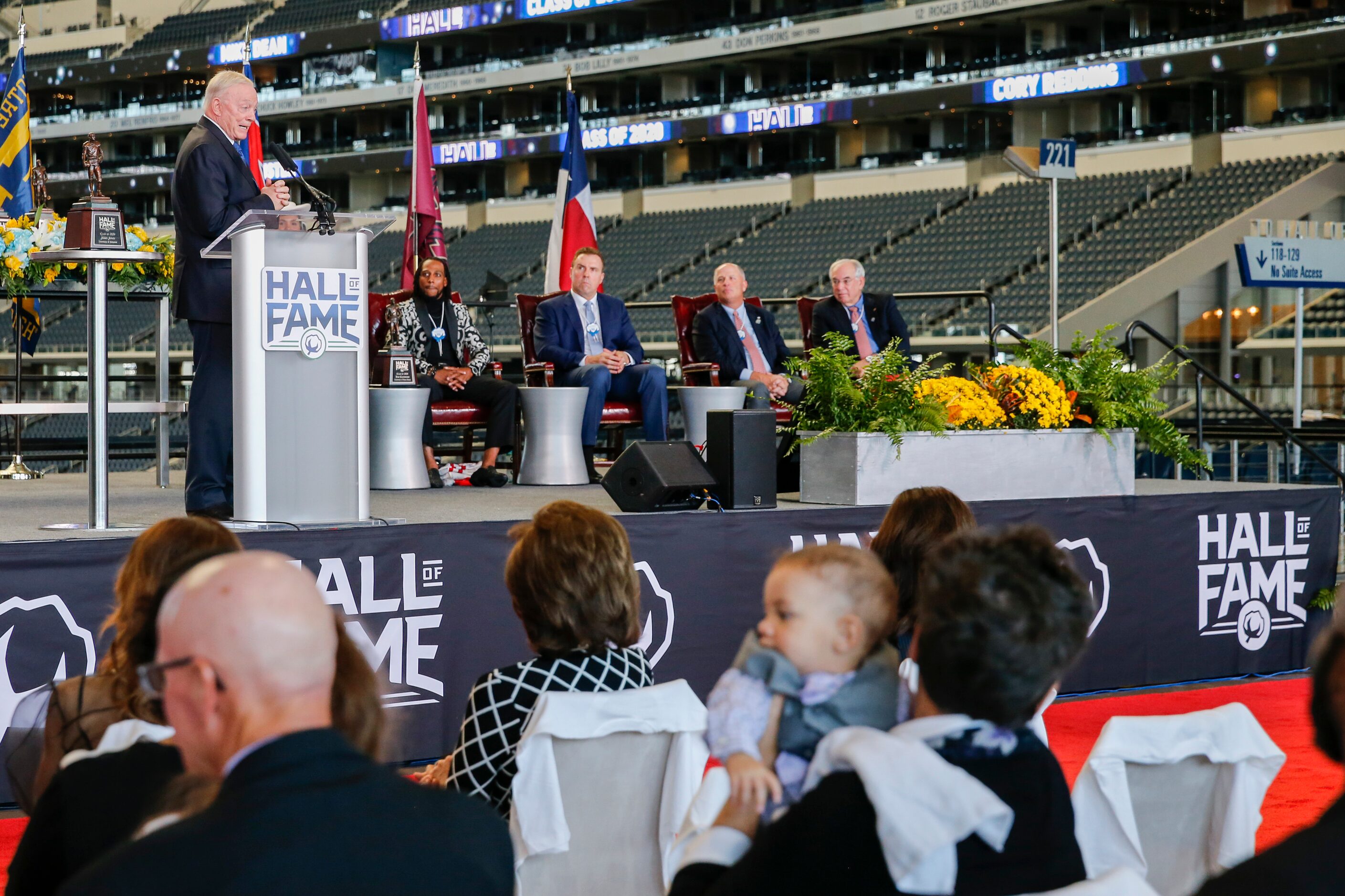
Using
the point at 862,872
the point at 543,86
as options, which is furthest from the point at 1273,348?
the point at 862,872

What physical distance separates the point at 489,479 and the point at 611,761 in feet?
13.1

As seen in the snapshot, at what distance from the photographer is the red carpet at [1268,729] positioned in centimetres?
394

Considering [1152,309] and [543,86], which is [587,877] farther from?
[543,86]

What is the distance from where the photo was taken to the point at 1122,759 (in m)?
2.10

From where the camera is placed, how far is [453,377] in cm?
642

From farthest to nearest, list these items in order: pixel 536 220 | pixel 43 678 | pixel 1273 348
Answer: pixel 536 220
pixel 1273 348
pixel 43 678

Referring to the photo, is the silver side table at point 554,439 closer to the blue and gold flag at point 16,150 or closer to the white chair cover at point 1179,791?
the white chair cover at point 1179,791

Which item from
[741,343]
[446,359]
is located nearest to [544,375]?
[446,359]

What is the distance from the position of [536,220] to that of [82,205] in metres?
26.1

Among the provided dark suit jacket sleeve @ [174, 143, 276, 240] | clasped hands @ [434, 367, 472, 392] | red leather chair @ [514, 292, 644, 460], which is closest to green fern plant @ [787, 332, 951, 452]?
red leather chair @ [514, 292, 644, 460]

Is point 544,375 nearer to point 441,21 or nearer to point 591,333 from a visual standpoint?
point 591,333

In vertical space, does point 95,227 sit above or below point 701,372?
above

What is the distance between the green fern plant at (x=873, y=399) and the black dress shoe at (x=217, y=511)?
196 cm

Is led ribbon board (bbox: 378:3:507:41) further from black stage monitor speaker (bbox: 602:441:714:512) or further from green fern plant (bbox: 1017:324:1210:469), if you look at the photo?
black stage monitor speaker (bbox: 602:441:714:512)
